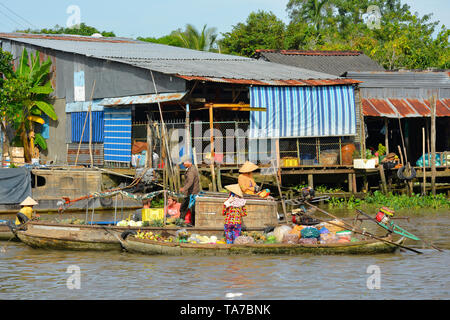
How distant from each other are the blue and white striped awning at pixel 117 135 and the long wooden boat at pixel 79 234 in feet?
27.3

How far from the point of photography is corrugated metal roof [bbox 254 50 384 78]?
29219 mm

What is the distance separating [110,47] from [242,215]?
1700 cm

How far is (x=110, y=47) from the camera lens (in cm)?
2792

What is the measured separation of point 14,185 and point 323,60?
15.2 meters

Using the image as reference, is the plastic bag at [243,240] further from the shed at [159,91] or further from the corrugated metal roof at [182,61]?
the corrugated metal roof at [182,61]

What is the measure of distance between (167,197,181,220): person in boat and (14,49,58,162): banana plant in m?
12.1

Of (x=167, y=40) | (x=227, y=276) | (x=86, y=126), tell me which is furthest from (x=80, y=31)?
(x=227, y=276)

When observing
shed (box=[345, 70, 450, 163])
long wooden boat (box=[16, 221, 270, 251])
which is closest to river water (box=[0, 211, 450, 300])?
long wooden boat (box=[16, 221, 270, 251])

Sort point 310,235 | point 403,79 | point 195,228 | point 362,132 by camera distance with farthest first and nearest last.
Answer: point 403,79 < point 362,132 < point 195,228 < point 310,235

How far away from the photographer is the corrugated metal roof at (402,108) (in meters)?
23.5

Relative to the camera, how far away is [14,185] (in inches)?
816

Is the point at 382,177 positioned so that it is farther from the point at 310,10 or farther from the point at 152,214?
the point at 310,10

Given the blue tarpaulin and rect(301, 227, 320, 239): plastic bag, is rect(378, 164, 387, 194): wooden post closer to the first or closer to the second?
the blue tarpaulin

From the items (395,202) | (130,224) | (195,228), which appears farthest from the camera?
(395,202)
